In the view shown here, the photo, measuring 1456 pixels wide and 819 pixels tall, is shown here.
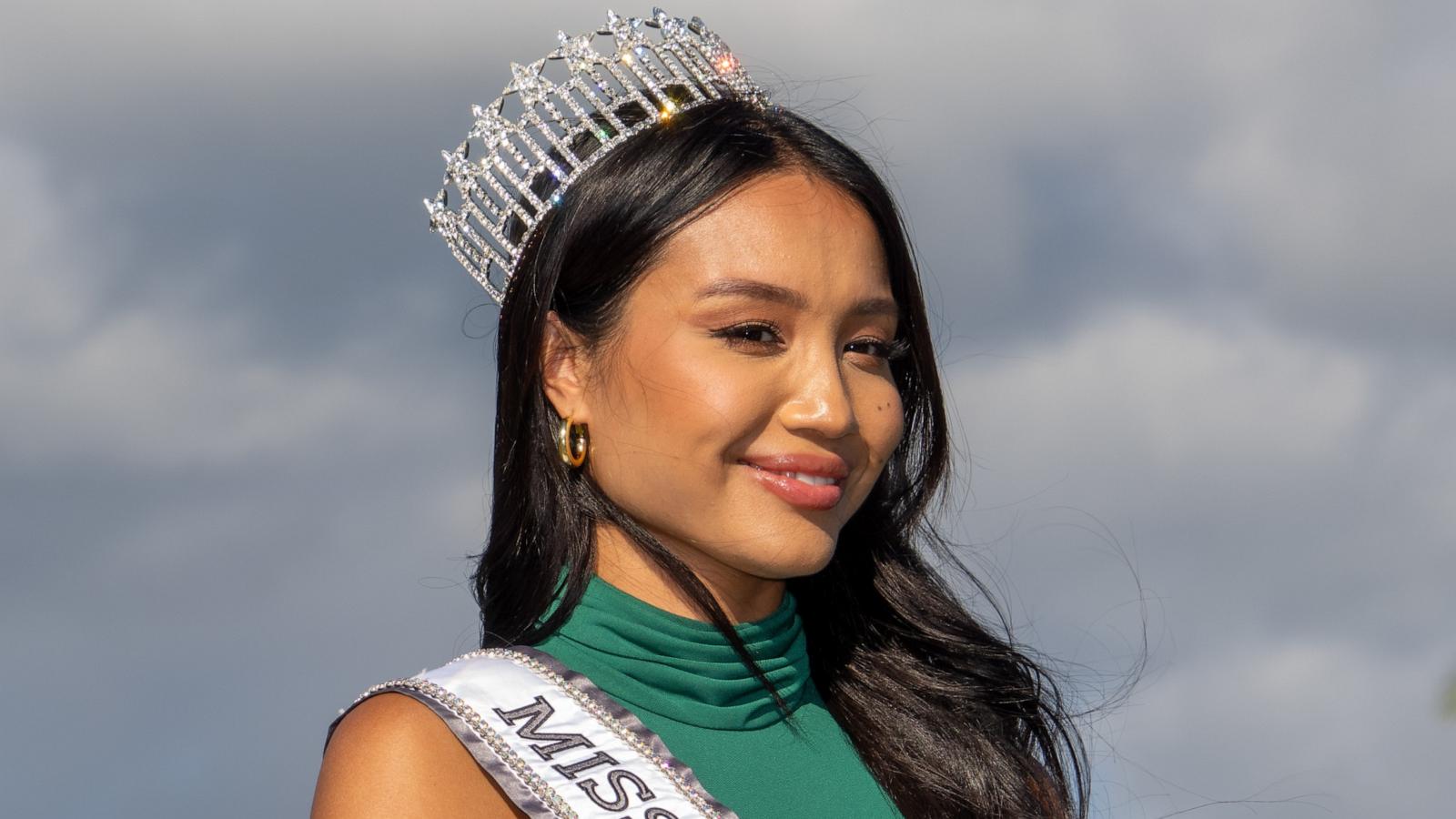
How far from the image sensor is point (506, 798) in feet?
11.6

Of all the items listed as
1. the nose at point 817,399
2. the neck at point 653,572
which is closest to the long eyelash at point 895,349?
the nose at point 817,399

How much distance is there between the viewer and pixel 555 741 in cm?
366

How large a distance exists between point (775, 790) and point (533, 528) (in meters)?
0.79

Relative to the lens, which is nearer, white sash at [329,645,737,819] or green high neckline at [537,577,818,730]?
white sash at [329,645,737,819]

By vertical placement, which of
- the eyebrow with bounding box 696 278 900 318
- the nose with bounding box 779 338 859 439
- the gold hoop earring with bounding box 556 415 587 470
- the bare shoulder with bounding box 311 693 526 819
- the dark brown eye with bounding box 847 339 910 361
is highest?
the dark brown eye with bounding box 847 339 910 361

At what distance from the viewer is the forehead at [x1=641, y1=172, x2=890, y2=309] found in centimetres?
384

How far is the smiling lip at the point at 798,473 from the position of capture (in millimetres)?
3850

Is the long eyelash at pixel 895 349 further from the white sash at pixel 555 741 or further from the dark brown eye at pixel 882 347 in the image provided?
the white sash at pixel 555 741

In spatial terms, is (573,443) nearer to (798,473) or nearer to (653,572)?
(653,572)

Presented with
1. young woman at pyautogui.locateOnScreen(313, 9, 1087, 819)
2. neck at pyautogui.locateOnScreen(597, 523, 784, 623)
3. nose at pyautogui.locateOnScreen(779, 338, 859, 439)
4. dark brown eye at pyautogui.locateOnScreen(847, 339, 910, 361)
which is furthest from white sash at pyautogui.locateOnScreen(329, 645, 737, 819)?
dark brown eye at pyautogui.locateOnScreen(847, 339, 910, 361)

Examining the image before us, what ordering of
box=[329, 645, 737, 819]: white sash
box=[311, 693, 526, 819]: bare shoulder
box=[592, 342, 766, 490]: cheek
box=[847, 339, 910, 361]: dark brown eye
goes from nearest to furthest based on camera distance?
box=[311, 693, 526, 819]: bare shoulder
box=[329, 645, 737, 819]: white sash
box=[592, 342, 766, 490]: cheek
box=[847, 339, 910, 361]: dark brown eye

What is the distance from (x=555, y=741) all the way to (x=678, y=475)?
605 mm

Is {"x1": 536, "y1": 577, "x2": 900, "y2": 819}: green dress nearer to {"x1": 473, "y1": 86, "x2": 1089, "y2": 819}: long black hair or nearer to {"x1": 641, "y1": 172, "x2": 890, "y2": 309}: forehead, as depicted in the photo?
{"x1": 473, "y1": 86, "x2": 1089, "y2": 819}: long black hair

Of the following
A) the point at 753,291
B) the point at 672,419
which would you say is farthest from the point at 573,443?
the point at 753,291
